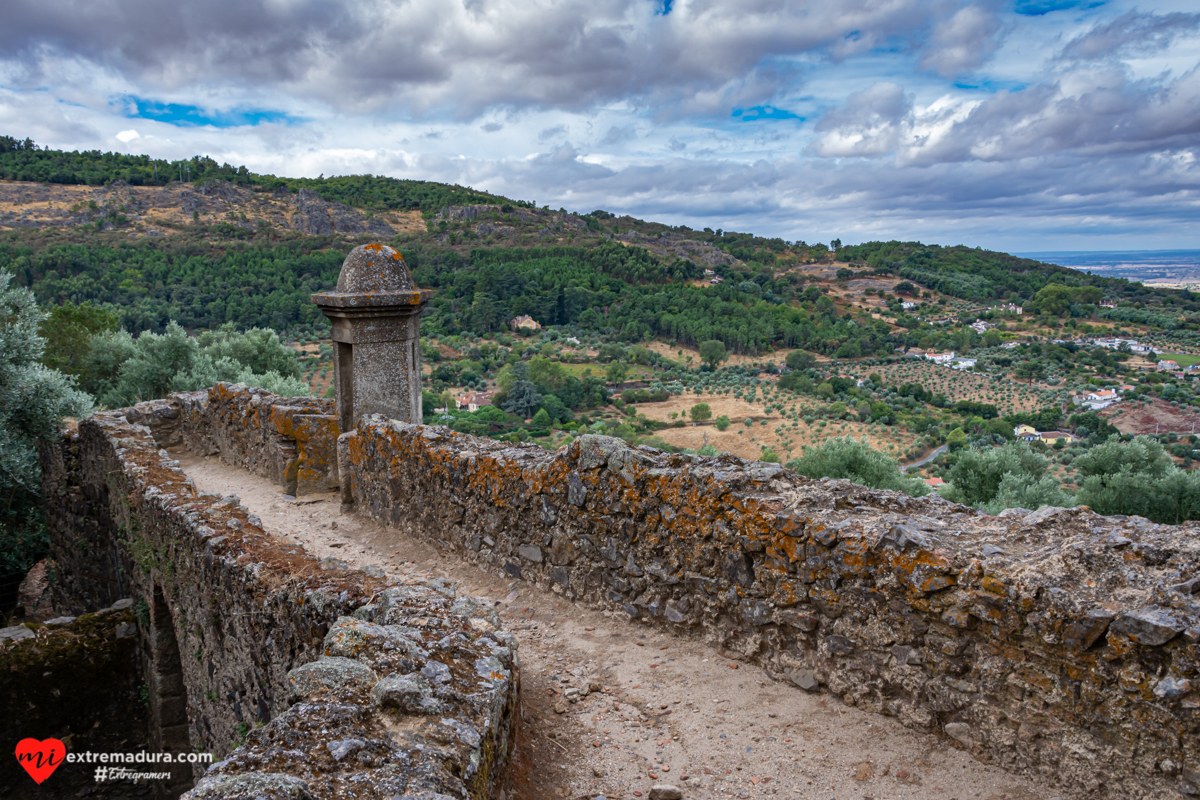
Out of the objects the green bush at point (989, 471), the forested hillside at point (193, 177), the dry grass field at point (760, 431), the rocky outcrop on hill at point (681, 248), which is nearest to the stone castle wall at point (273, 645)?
the green bush at point (989, 471)

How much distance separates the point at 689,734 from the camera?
350 cm

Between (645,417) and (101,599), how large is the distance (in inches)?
1725

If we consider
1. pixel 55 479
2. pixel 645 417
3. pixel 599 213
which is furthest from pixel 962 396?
pixel 599 213

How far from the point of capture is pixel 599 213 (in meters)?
125

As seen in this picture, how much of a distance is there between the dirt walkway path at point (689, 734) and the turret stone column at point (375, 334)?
409 cm

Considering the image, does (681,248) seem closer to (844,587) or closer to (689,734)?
(844,587)

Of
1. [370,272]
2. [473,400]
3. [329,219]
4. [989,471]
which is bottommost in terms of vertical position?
[473,400]

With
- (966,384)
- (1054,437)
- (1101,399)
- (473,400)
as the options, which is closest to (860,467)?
(1054,437)

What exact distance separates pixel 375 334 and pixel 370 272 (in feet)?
2.29

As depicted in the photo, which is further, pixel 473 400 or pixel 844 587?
pixel 473 400

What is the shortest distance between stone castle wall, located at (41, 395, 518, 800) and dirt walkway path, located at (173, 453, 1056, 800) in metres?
0.54

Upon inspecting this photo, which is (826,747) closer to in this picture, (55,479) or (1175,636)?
(1175,636)

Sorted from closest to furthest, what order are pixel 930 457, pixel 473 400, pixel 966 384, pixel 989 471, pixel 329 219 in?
pixel 989 471 → pixel 930 457 → pixel 473 400 → pixel 966 384 → pixel 329 219

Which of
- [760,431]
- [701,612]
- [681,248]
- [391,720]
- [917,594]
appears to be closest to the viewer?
[391,720]
